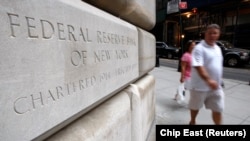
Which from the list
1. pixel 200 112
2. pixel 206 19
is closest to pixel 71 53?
pixel 200 112

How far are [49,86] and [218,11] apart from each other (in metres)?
24.7

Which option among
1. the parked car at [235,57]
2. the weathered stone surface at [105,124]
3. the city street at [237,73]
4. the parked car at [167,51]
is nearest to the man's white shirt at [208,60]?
the weathered stone surface at [105,124]

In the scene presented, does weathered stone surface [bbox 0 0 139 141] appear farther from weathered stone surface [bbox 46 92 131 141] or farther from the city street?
the city street

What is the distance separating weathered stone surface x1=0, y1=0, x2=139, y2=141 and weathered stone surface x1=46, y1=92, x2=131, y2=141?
12cm

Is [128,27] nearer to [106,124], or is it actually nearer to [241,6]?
[106,124]

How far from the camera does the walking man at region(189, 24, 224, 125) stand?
2930mm

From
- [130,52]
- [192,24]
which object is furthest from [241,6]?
[130,52]

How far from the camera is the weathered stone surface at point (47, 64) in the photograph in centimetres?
84

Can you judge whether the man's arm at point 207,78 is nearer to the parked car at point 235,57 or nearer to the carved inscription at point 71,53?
the carved inscription at point 71,53

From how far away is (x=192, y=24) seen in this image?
25938 millimetres

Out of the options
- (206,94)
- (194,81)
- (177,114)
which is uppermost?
(194,81)

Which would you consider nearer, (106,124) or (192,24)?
(106,124)

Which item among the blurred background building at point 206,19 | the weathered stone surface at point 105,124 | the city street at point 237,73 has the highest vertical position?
the blurred background building at point 206,19

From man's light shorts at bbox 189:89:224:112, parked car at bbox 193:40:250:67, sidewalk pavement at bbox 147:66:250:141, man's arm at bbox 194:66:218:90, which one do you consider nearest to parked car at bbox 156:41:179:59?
parked car at bbox 193:40:250:67
